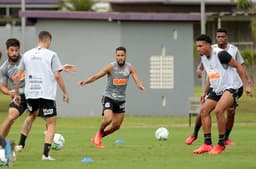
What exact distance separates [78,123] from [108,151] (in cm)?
1407

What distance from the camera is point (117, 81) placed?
68.4ft

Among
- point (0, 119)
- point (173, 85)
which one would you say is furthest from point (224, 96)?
point (173, 85)

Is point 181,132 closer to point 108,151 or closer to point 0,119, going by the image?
point 108,151

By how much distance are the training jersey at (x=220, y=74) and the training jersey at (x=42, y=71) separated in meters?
3.04

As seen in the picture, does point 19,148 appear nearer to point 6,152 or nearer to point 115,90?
point 115,90

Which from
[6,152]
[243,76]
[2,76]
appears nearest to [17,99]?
[2,76]

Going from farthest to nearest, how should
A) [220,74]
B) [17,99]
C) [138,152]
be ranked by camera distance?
[138,152] → [220,74] → [17,99]

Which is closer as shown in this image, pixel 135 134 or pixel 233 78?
pixel 233 78

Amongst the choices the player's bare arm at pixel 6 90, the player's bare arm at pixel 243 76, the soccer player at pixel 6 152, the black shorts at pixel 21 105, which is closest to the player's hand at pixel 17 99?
the black shorts at pixel 21 105

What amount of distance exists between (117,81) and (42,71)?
4.10 meters

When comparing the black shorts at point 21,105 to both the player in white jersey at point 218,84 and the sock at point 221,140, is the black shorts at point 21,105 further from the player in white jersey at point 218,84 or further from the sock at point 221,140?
the sock at point 221,140

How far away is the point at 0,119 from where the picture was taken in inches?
1368

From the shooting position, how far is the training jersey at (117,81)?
20828 millimetres

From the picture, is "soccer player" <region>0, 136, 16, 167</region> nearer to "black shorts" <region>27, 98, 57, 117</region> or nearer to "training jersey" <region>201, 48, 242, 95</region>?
"black shorts" <region>27, 98, 57, 117</region>
